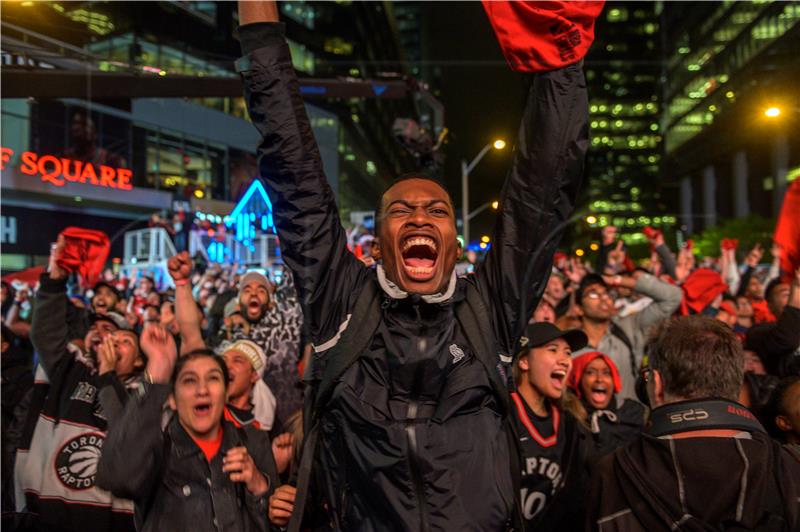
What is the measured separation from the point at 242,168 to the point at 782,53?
34.6 meters

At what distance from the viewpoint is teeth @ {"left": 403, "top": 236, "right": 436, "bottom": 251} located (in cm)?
230

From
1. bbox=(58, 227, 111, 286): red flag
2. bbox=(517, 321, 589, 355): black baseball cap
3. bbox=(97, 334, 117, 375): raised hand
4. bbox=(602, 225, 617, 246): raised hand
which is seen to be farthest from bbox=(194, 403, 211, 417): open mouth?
bbox=(602, 225, 617, 246): raised hand

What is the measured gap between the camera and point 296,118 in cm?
219

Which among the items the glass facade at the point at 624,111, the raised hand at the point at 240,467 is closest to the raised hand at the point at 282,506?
the raised hand at the point at 240,467

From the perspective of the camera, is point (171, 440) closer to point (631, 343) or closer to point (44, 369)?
point (44, 369)

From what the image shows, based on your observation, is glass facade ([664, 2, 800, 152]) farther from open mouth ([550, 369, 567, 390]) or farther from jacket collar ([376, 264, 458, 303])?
jacket collar ([376, 264, 458, 303])

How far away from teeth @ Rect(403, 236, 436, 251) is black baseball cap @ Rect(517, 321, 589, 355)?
1796 mm

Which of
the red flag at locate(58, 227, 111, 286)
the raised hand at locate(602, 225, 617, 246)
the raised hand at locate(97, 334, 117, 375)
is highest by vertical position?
the raised hand at locate(602, 225, 617, 246)

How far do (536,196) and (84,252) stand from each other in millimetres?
4109

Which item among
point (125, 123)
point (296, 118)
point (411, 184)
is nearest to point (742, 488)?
point (411, 184)

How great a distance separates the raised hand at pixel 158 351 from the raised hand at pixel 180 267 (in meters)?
0.91

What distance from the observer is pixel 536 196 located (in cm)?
221

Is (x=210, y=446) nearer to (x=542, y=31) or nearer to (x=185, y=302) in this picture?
(x=185, y=302)

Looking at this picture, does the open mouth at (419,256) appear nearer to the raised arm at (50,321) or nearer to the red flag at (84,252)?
the raised arm at (50,321)
